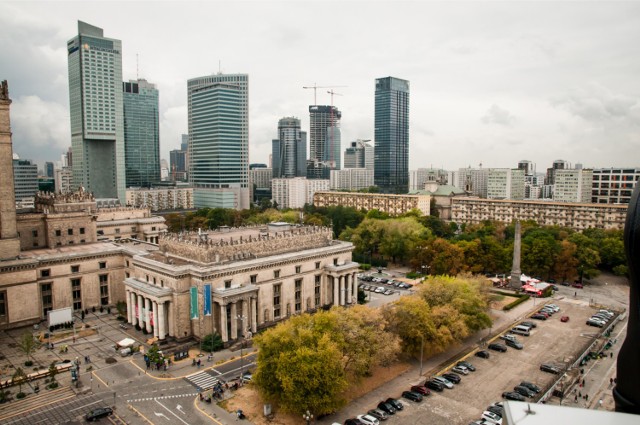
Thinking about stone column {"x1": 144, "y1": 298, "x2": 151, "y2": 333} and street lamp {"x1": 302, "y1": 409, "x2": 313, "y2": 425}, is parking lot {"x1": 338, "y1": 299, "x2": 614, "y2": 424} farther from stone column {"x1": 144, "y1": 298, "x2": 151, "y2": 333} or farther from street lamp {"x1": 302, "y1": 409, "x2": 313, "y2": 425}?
stone column {"x1": 144, "y1": 298, "x2": 151, "y2": 333}

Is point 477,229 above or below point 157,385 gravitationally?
above

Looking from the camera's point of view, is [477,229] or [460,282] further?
[477,229]

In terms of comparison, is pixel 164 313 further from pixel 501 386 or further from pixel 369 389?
pixel 501 386

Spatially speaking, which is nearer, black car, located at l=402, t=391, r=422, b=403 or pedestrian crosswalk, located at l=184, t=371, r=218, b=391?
black car, located at l=402, t=391, r=422, b=403

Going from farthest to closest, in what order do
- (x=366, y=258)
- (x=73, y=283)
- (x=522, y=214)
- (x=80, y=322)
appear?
1. (x=522, y=214)
2. (x=366, y=258)
3. (x=73, y=283)
4. (x=80, y=322)

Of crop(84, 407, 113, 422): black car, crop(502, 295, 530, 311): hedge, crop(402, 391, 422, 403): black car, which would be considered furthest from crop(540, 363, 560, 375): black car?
crop(84, 407, 113, 422): black car

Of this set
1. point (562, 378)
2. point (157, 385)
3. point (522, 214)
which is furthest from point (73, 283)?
point (522, 214)

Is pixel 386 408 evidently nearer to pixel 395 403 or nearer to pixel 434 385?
pixel 395 403
